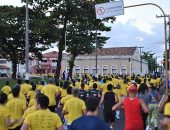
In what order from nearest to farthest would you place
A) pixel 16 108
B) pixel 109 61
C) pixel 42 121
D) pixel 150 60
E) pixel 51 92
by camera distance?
pixel 42 121
pixel 16 108
pixel 51 92
pixel 109 61
pixel 150 60

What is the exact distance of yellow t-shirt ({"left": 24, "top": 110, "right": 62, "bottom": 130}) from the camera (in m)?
6.36

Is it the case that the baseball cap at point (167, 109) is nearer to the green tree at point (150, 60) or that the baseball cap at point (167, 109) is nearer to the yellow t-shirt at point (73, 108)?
the yellow t-shirt at point (73, 108)

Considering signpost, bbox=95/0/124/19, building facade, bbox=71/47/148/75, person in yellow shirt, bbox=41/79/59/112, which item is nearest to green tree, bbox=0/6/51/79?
signpost, bbox=95/0/124/19

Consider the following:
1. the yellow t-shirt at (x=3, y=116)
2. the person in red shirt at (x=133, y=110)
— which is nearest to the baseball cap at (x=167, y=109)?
the person in red shirt at (x=133, y=110)

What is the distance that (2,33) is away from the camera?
4406 cm

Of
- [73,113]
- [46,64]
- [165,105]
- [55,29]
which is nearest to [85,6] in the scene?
[55,29]

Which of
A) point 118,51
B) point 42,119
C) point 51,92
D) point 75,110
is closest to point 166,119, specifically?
point 42,119

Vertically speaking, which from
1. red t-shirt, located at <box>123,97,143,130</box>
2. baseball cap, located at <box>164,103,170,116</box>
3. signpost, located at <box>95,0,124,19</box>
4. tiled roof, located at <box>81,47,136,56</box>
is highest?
tiled roof, located at <box>81,47,136,56</box>

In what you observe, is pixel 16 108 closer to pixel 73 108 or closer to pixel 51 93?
pixel 73 108

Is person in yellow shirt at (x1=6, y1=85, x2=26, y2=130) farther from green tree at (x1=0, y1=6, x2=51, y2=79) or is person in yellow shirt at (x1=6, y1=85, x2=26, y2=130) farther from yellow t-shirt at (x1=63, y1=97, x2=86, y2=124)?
green tree at (x1=0, y1=6, x2=51, y2=79)

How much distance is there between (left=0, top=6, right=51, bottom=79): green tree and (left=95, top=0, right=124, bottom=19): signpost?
16.7 meters

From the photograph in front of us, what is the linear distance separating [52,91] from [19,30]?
3098 centimetres

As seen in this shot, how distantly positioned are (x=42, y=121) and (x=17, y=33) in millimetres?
39451

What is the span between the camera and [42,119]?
252 inches
